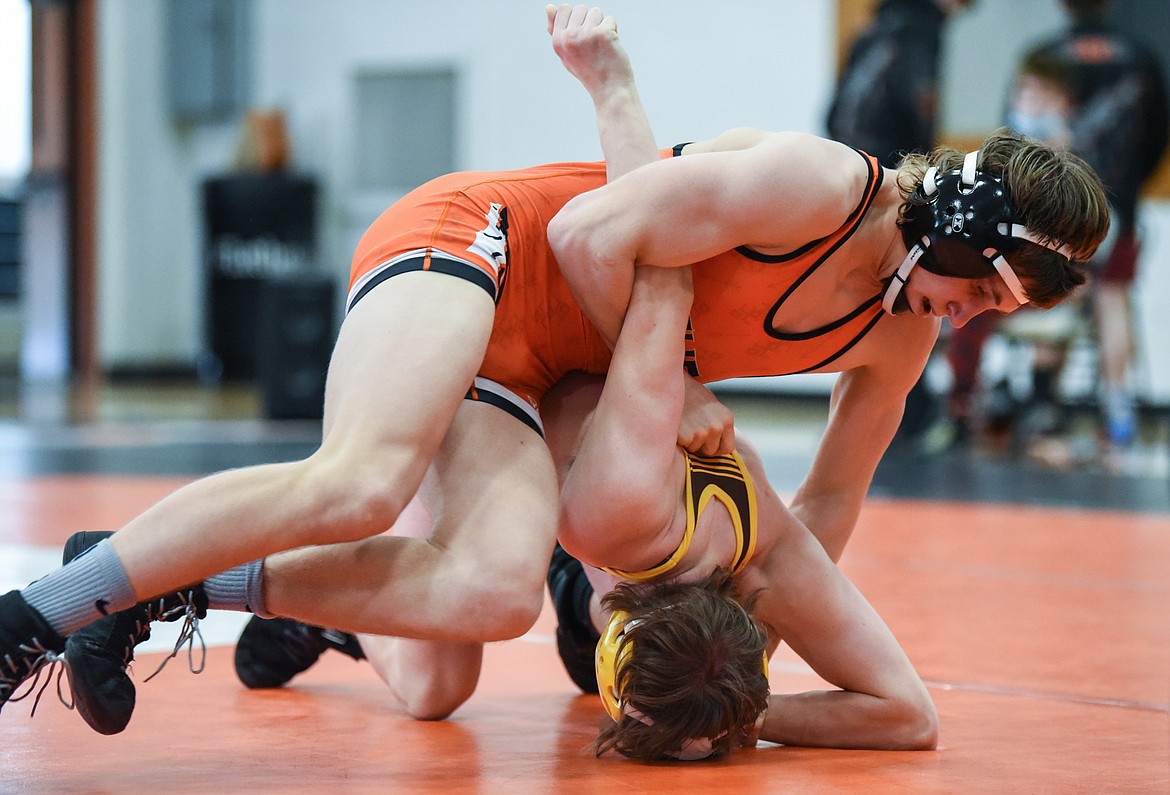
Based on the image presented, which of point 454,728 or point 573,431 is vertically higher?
point 573,431

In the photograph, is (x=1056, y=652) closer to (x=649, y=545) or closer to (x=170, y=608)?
(x=649, y=545)

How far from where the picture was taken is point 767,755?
87.5 inches

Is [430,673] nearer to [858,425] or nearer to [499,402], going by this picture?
[499,402]

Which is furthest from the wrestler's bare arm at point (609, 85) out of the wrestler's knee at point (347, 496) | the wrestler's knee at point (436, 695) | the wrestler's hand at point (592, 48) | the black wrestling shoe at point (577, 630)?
the wrestler's knee at point (436, 695)

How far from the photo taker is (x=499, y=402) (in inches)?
91.7

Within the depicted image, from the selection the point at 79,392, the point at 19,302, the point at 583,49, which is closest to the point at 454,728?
the point at 583,49

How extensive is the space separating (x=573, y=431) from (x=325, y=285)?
6.30 meters

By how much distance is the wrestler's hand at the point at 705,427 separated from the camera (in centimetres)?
225

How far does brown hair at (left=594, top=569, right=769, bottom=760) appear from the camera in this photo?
1.96 m

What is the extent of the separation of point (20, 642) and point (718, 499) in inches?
39.5

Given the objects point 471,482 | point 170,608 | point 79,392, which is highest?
point 471,482

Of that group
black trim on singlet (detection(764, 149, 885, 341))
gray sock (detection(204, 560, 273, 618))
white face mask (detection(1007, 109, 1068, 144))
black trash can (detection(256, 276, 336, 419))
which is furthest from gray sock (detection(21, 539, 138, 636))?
black trash can (detection(256, 276, 336, 419))

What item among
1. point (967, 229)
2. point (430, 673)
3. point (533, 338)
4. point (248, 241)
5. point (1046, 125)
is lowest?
point (248, 241)

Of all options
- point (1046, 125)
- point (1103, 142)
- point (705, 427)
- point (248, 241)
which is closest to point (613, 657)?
point (705, 427)
